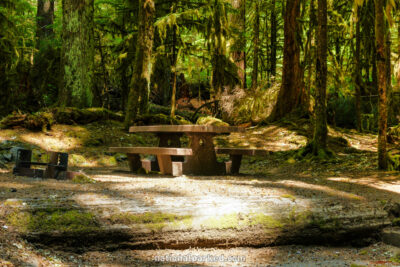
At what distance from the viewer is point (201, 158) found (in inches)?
288

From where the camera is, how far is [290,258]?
12.6ft

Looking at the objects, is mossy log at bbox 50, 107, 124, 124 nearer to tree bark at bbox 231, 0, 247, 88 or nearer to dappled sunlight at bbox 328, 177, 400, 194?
tree bark at bbox 231, 0, 247, 88

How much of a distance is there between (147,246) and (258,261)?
3.12ft

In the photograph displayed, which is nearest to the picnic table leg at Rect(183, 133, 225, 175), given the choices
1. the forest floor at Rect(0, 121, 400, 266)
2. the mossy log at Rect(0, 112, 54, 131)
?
the forest floor at Rect(0, 121, 400, 266)

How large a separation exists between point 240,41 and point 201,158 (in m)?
11.0

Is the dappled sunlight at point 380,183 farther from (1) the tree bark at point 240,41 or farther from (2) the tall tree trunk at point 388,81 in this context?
(1) the tree bark at point 240,41

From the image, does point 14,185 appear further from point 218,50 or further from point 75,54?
point 218,50

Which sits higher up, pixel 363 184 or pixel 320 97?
pixel 320 97

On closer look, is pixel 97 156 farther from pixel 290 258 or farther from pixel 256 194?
pixel 290 258

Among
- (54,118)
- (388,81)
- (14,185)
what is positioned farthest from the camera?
(54,118)

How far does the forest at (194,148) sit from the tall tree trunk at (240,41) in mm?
89

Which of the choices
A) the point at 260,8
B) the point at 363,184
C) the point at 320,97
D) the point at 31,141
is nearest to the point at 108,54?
the point at 260,8

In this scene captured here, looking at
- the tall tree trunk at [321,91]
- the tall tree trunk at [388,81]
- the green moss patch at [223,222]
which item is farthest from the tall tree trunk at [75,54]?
the green moss patch at [223,222]

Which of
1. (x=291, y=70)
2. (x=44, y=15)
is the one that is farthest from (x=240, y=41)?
(x=44, y=15)
